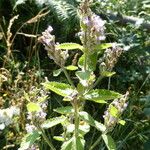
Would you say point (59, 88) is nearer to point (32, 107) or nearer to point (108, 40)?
point (32, 107)

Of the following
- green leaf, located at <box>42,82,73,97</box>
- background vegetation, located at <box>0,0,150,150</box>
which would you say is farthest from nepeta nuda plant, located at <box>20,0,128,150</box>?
background vegetation, located at <box>0,0,150,150</box>

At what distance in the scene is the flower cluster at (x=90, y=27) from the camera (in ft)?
4.55

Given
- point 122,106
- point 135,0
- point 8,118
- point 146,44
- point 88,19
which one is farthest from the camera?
point 135,0

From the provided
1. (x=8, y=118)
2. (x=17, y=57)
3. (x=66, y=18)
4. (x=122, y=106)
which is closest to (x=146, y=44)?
(x=66, y=18)

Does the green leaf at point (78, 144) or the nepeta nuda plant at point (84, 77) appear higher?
the nepeta nuda plant at point (84, 77)

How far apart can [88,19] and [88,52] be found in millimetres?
125

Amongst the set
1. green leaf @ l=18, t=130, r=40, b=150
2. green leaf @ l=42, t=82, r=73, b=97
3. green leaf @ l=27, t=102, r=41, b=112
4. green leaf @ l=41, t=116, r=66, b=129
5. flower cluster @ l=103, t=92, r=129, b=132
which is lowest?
green leaf @ l=18, t=130, r=40, b=150

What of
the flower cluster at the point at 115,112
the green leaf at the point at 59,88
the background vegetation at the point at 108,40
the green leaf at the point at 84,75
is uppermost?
the green leaf at the point at 84,75

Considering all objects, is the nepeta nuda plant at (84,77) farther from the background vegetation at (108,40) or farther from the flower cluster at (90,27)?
the background vegetation at (108,40)

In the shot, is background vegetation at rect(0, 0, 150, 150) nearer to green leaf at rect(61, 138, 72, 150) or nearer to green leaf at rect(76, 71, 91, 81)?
green leaf at rect(61, 138, 72, 150)

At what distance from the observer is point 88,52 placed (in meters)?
1.48

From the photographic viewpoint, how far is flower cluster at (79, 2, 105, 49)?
54.6 inches

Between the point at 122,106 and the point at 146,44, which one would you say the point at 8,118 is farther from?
the point at 146,44

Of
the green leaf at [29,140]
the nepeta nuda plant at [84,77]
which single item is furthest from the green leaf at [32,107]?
the green leaf at [29,140]
